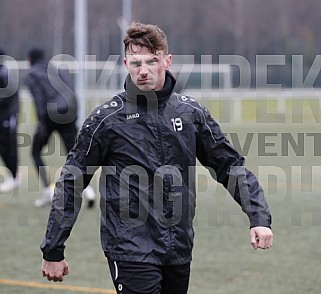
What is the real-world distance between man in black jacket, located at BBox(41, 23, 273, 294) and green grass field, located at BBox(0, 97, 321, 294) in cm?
261

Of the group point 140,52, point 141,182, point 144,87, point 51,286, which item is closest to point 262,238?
point 141,182

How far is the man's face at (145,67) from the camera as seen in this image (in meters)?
4.64

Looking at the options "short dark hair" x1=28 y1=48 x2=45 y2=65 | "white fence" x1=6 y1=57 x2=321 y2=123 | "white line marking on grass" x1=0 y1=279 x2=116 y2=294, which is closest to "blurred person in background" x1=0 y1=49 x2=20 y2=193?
"short dark hair" x1=28 y1=48 x2=45 y2=65

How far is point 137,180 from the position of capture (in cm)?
471

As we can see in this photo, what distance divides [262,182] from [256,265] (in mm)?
6478

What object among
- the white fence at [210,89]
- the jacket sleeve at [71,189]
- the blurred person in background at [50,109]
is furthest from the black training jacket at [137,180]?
the white fence at [210,89]

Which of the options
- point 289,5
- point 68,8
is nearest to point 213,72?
point 289,5

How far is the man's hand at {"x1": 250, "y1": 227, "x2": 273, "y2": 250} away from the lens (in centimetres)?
467

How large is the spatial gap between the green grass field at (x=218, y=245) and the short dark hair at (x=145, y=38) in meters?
3.05

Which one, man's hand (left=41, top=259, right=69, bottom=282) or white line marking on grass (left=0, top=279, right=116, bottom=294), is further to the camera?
white line marking on grass (left=0, top=279, right=116, bottom=294)

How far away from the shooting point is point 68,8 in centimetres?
5497

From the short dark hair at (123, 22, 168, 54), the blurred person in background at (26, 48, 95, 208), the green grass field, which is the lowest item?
the green grass field

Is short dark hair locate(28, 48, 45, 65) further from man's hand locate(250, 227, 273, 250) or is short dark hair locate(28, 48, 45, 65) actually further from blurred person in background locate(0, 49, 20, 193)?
man's hand locate(250, 227, 273, 250)

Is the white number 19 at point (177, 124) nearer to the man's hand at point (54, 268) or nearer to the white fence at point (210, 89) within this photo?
the man's hand at point (54, 268)
